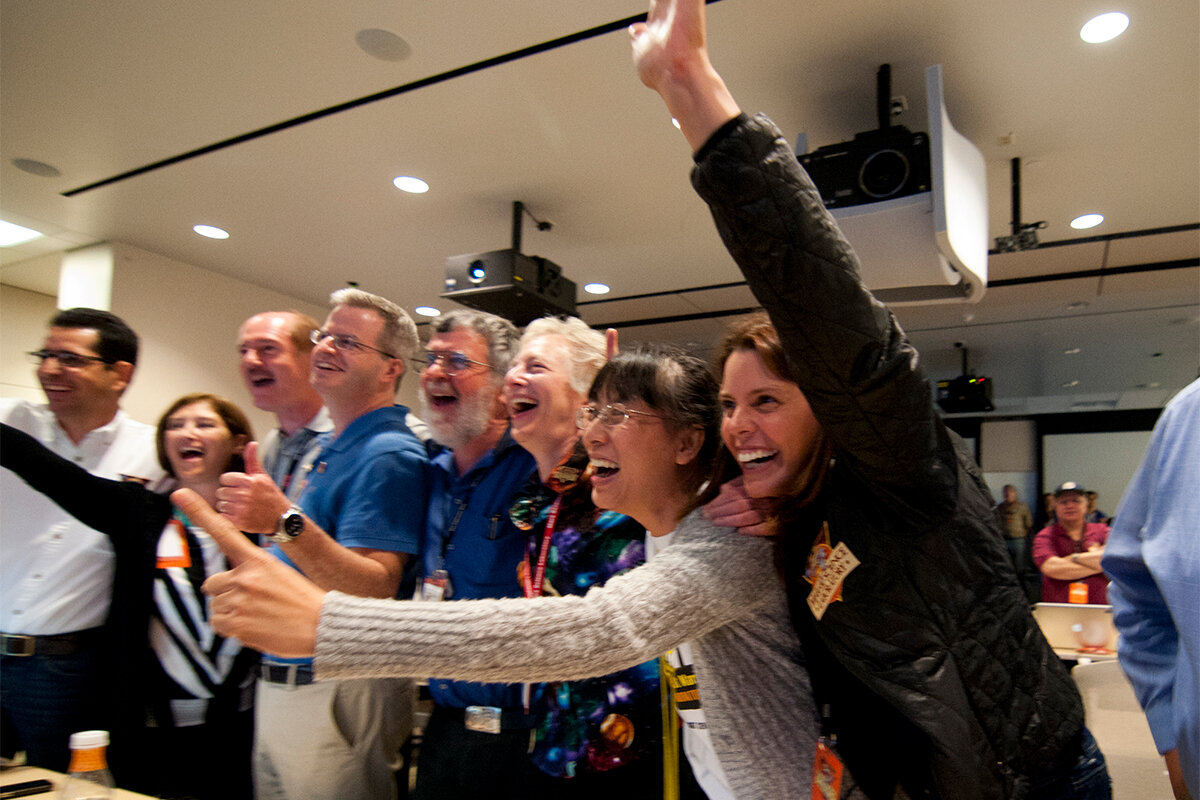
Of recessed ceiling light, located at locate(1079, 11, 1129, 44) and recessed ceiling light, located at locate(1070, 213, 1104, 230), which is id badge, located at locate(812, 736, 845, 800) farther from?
recessed ceiling light, located at locate(1070, 213, 1104, 230)

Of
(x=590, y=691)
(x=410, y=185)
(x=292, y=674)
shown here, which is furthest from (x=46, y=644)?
(x=410, y=185)

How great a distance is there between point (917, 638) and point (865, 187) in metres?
2.62

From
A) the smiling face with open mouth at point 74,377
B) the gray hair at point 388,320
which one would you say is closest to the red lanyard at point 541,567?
the gray hair at point 388,320

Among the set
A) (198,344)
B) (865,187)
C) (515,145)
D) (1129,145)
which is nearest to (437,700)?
(865,187)

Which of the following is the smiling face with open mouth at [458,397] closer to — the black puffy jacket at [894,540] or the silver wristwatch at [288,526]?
the silver wristwatch at [288,526]

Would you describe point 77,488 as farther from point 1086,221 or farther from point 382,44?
point 1086,221

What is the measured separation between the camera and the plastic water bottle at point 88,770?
109cm

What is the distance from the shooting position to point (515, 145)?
3570 millimetres

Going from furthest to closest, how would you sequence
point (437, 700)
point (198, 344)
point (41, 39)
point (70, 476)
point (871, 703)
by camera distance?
point (198, 344) → point (41, 39) → point (70, 476) → point (437, 700) → point (871, 703)

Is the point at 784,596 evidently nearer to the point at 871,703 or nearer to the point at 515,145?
the point at 871,703

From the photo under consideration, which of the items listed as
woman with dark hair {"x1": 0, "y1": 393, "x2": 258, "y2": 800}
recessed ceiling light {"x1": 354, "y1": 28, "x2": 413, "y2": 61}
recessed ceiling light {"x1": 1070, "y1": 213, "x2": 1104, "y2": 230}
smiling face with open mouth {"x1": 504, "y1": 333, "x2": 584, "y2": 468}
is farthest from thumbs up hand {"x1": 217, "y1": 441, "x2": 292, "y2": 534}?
recessed ceiling light {"x1": 1070, "y1": 213, "x2": 1104, "y2": 230}

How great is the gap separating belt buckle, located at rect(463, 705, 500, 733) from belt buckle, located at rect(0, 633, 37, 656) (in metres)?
1.29

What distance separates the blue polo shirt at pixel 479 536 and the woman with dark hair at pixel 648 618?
1.31 feet

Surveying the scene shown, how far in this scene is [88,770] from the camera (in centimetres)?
109
